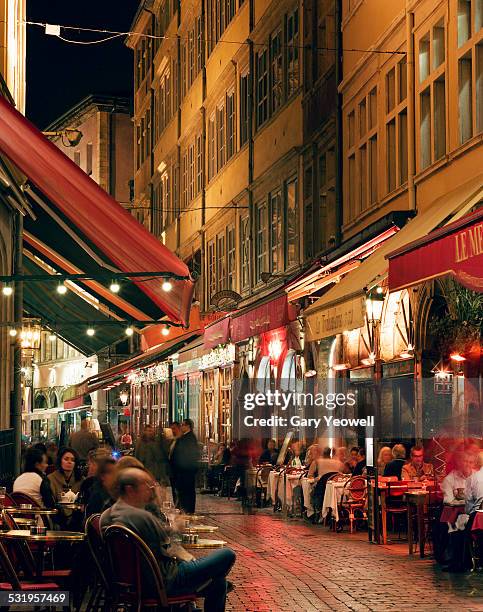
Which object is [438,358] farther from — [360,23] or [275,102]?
[275,102]

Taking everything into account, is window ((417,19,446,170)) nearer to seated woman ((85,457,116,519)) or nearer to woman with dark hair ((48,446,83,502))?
woman with dark hair ((48,446,83,502))

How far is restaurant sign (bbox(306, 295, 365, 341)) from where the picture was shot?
683 inches

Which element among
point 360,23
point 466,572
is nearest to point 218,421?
point 360,23

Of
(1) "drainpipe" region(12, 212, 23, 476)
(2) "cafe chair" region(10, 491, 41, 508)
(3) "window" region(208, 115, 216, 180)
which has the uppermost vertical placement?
(3) "window" region(208, 115, 216, 180)

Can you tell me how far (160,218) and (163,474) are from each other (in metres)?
27.7

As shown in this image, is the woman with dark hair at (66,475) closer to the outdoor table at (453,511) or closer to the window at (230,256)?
the outdoor table at (453,511)

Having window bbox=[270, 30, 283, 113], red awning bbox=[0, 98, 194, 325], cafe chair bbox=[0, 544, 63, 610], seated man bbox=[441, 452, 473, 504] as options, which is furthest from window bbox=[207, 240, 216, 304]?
cafe chair bbox=[0, 544, 63, 610]

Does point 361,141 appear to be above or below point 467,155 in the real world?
above

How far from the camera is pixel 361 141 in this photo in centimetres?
2614

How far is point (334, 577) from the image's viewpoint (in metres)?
14.4

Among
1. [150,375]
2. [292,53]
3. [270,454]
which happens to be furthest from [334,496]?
[150,375]

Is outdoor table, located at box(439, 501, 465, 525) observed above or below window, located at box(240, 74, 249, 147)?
below

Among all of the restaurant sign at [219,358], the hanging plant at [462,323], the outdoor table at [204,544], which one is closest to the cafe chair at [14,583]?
the outdoor table at [204,544]

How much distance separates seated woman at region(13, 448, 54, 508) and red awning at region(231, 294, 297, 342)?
8459mm
